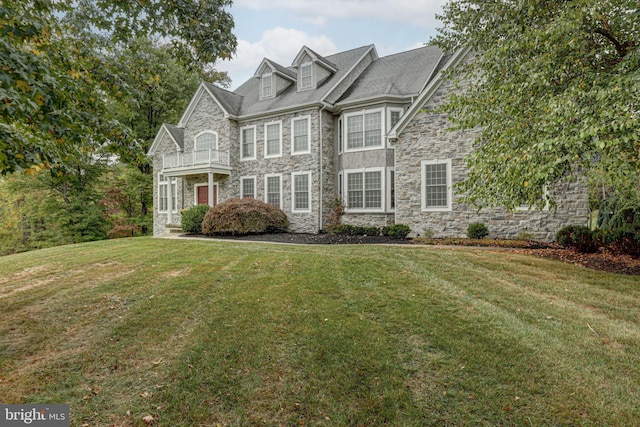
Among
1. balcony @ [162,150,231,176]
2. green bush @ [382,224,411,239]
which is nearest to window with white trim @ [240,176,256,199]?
balcony @ [162,150,231,176]

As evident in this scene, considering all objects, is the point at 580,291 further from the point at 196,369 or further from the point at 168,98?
the point at 168,98

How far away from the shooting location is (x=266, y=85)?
A: 56.9ft

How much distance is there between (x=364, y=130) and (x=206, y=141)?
29.5ft

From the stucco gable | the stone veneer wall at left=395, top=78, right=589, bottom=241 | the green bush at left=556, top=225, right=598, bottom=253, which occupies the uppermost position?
the stucco gable

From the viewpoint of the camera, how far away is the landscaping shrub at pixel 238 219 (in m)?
13.3

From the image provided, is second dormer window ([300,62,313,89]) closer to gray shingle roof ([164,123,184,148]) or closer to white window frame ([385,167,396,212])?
white window frame ([385,167,396,212])

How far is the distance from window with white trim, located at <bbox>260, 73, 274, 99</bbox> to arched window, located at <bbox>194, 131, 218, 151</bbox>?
11.4 feet

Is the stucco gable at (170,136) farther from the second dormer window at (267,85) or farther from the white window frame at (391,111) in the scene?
the white window frame at (391,111)

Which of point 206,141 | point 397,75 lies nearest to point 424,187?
point 397,75

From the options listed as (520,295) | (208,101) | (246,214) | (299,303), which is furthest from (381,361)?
(208,101)

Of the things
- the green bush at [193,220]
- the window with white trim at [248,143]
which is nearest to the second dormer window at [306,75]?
the window with white trim at [248,143]

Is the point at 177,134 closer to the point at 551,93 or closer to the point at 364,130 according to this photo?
the point at 364,130

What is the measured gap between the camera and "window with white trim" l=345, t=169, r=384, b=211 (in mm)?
13773

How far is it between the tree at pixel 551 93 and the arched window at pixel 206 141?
13.7m
